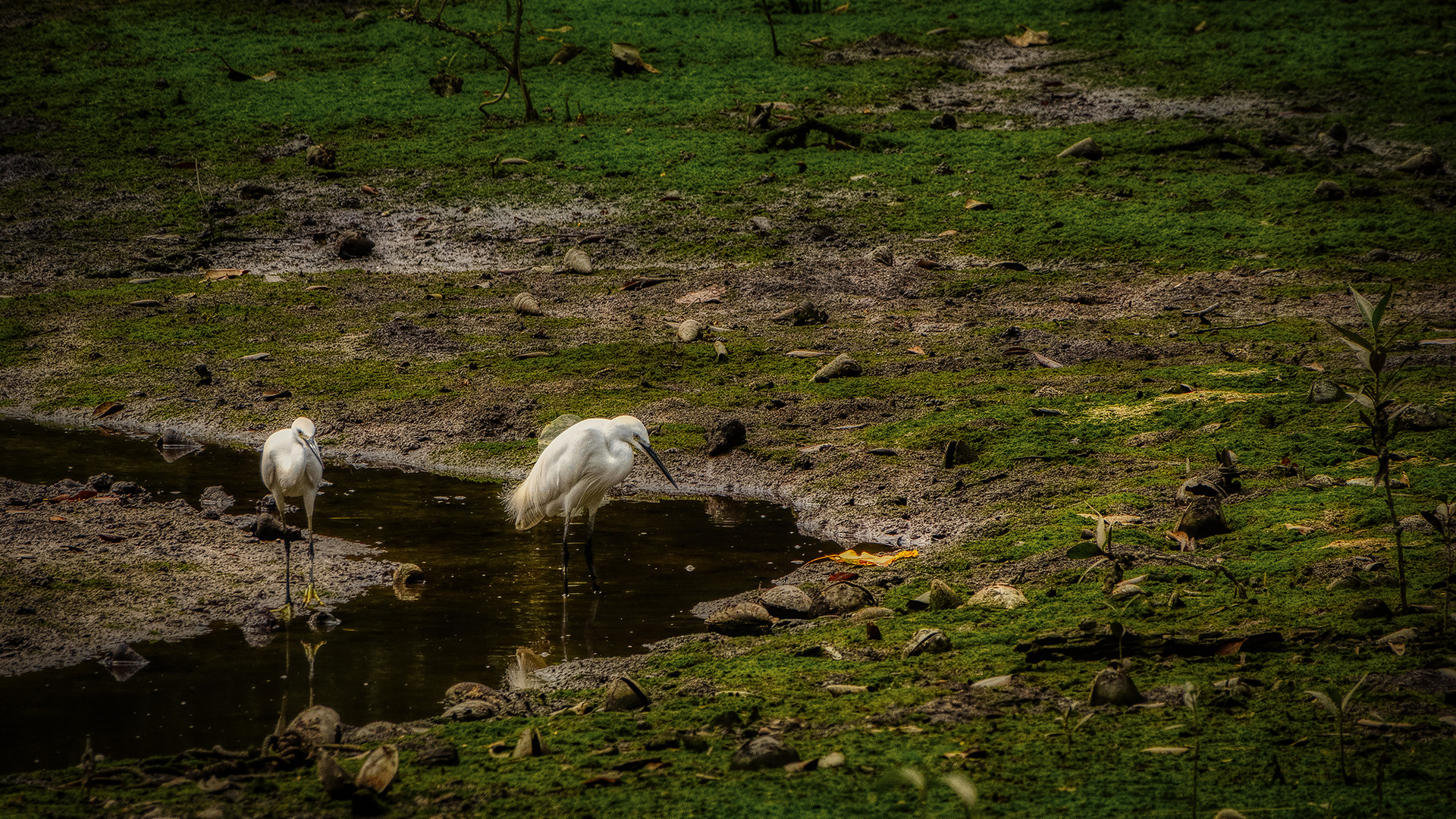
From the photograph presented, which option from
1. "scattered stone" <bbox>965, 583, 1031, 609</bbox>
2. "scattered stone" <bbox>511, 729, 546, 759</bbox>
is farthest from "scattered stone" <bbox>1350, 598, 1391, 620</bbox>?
"scattered stone" <bbox>511, 729, 546, 759</bbox>

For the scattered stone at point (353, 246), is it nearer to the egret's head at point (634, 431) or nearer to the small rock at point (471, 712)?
the egret's head at point (634, 431)

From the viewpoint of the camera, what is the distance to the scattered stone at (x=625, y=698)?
3877mm

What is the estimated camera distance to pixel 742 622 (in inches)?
189

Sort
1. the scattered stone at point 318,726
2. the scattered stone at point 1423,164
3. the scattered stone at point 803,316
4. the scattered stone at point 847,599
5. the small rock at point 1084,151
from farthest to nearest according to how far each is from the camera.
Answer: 1. the small rock at point 1084,151
2. the scattered stone at point 1423,164
3. the scattered stone at point 803,316
4. the scattered stone at point 847,599
5. the scattered stone at point 318,726

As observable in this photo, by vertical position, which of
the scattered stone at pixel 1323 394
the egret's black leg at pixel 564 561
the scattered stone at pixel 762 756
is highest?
the scattered stone at pixel 1323 394

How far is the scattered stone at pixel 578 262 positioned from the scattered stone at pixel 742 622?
590 centimetres

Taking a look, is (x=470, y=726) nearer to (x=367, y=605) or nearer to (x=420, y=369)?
(x=367, y=605)

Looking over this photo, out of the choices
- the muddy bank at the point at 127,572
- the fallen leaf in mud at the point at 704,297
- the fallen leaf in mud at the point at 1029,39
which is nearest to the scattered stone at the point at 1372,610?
the muddy bank at the point at 127,572

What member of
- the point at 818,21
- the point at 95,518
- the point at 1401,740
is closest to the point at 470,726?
the point at 1401,740

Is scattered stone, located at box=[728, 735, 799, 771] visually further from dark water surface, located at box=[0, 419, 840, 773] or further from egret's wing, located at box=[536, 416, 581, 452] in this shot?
egret's wing, located at box=[536, 416, 581, 452]

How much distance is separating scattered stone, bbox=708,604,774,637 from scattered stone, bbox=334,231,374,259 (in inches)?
283

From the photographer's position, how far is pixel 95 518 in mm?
6047

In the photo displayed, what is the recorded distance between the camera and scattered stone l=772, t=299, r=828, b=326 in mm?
9078

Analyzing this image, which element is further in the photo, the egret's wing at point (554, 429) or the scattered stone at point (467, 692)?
the egret's wing at point (554, 429)
